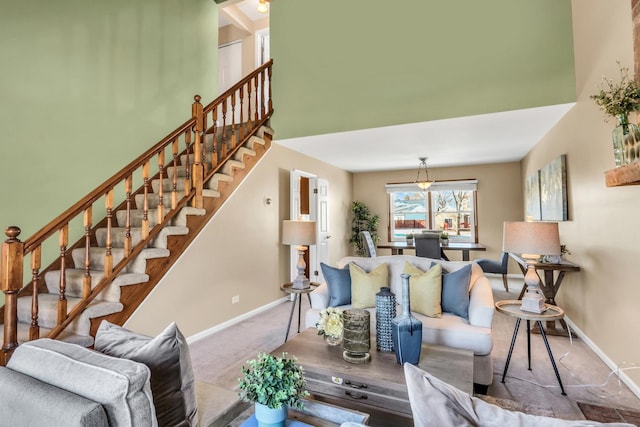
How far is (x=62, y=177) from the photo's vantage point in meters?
3.34

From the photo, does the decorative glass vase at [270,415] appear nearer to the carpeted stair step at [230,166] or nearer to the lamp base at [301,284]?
the lamp base at [301,284]

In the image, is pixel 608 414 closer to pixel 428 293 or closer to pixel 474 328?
pixel 474 328

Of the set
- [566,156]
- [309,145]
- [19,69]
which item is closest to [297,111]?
[309,145]

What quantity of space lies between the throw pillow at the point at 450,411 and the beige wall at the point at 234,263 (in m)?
2.87

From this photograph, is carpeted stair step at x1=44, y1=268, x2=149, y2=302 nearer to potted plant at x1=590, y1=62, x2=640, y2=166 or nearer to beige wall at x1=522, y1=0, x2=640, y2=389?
potted plant at x1=590, y1=62, x2=640, y2=166

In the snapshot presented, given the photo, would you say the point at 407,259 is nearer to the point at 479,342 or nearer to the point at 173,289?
the point at 479,342

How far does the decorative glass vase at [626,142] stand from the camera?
1885mm

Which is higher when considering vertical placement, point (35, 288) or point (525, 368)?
point (35, 288)

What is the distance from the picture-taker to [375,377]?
5.78ft

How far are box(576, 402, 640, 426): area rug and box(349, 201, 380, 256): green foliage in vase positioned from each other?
18.4 ft

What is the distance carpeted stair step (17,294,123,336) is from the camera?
8.51ft

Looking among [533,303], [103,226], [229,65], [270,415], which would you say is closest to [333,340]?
[270,415]

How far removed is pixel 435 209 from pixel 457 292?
5078mm

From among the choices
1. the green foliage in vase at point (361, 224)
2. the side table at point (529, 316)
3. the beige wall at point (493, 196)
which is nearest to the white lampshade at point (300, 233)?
the side table at point (529, 316)
